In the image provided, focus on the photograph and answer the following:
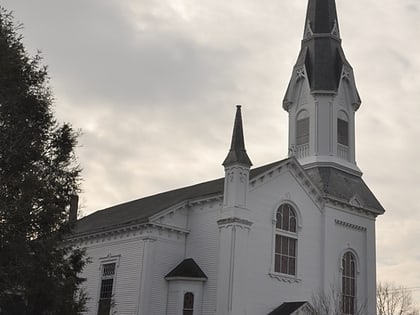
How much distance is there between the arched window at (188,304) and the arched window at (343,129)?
15.8m

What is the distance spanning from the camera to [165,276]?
3597 cm

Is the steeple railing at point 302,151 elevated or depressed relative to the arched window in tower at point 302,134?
depressed

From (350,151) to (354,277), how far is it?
341 inches

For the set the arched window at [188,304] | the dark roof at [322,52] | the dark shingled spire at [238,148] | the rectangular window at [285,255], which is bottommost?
the arched window at [188,304]

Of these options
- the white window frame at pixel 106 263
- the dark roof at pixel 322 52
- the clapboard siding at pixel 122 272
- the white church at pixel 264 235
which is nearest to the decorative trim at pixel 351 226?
the white church at pixel 264 235

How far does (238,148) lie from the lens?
116 feet

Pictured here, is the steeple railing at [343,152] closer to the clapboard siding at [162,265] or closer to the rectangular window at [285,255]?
the rectangular window at [285,255]

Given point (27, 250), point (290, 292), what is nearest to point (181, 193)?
point (290, 292)

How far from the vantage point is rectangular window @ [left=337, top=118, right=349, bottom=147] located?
44.8m

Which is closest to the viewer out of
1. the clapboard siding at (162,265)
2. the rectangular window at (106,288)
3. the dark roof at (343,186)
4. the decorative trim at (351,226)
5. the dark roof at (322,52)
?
the clapboard siding at (162,265)

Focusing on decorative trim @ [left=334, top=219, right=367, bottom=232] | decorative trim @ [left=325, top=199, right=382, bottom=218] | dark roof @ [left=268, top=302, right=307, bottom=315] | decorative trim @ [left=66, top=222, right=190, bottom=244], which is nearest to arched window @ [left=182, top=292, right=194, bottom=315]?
decorative trim @ [left=66, top=222, right=190, bottom=244]

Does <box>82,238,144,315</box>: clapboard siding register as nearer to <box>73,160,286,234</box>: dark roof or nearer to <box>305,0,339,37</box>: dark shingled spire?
<box>73,160,286,234</box>: dark roof

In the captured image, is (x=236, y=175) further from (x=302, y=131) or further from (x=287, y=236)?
(x=302, y=131)

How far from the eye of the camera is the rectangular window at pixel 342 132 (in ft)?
147
